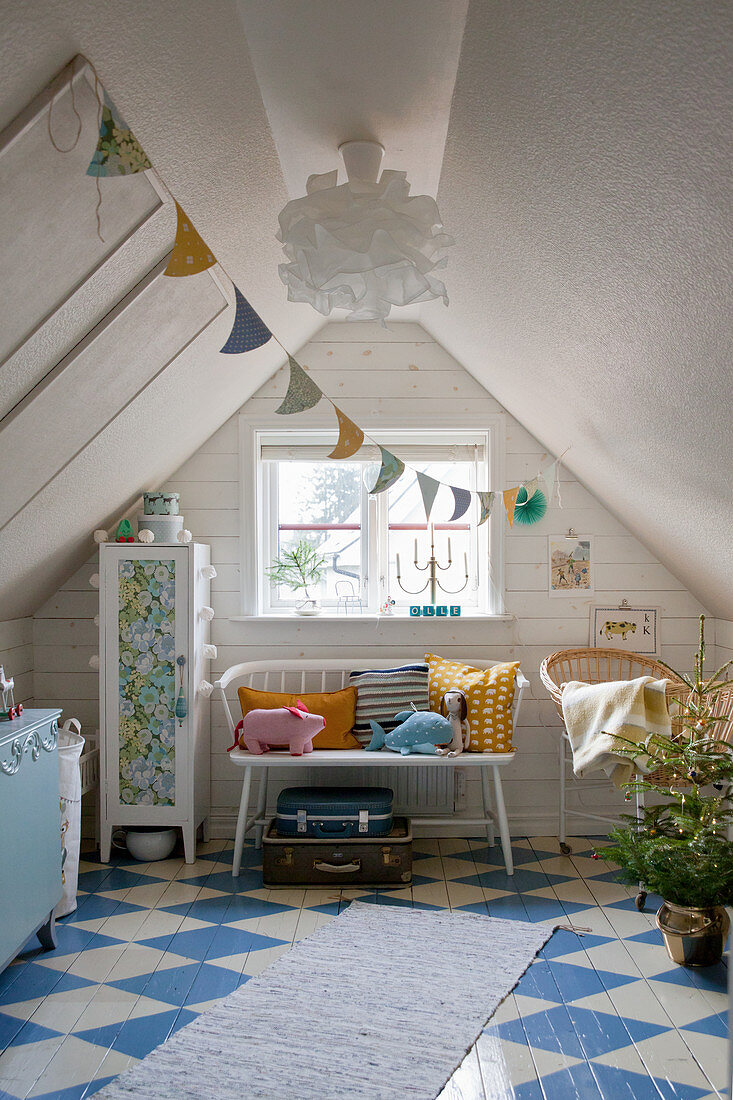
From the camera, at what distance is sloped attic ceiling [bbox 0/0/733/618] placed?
1375 millimetres

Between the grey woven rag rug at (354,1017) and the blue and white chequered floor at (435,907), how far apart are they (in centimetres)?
7

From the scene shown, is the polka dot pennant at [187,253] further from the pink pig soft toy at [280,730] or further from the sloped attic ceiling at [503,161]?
the pink pig soft toy at [280,730]

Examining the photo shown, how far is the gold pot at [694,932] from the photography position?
2770 mm

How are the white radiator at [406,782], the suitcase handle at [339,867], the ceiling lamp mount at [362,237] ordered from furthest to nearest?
the white radiator at [406,782] → the suitcase handle at [339,867] → the ceiling lamp mount at [362,237]

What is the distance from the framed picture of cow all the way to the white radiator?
0.98m

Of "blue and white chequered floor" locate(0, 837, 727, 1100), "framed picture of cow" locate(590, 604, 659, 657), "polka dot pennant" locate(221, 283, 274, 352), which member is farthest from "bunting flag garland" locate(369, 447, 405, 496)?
"blue and white chequered floor" locate(0, 837, 727, 1100)

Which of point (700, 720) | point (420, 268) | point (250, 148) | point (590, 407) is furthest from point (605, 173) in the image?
point (700, 720)

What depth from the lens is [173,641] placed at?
383cm

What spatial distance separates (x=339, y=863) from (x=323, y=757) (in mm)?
432

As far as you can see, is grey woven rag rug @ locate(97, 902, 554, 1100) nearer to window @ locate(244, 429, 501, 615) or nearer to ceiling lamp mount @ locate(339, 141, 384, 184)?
window @ locate(244, 429, 501, 615)

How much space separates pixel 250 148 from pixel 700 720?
234 cm

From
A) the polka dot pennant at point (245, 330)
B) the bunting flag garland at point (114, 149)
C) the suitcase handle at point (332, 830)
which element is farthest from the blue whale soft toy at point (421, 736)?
the bunting flag garland at point (114, 149)

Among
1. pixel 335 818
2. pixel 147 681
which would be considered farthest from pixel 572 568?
pixel 147 681

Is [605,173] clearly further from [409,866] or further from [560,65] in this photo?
[409,866]
